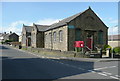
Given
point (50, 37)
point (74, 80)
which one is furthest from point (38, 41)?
point (74, 80)

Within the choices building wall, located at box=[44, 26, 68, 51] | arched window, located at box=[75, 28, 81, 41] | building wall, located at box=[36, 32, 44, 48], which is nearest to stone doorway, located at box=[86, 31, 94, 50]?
arched window, located at box=[75, 28, 81, 41]

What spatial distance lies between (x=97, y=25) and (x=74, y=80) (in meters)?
24.2

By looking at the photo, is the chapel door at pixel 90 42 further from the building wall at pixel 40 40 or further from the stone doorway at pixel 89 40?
the building wall at pixel 40 40

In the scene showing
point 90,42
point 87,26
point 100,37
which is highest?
point 87,26

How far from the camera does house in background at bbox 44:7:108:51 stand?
94.6ft

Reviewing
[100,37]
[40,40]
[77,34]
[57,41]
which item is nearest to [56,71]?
[77,34]

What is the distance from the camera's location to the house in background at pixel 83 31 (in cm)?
2883

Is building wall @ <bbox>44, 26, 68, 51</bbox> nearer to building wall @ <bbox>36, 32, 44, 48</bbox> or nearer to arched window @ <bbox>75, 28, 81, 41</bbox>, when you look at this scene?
arched window @ <bbox>75, 28, 81, 41</bbox>

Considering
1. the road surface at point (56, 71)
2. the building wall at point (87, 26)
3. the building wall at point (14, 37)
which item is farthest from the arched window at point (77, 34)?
the building wall at point (14, 37)

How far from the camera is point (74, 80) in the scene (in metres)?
8.54

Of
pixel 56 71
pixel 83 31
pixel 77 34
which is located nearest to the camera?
pixel 56 71

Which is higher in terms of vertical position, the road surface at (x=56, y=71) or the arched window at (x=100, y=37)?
the arched window at (x=100, y=37)

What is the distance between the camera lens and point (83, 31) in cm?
Answer: 2989

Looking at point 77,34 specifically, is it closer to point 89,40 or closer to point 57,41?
point 89,40
